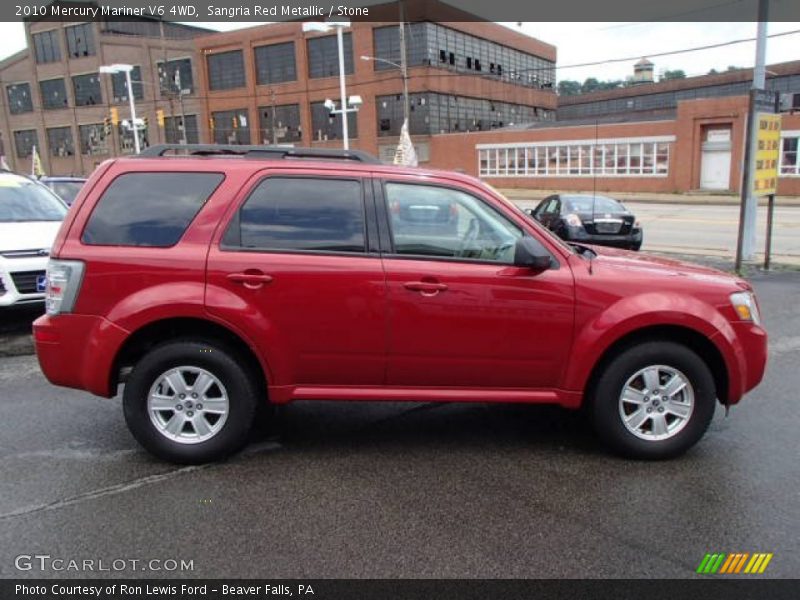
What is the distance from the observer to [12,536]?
11.2 feet

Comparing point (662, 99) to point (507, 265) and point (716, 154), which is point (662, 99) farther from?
point (507, 265)

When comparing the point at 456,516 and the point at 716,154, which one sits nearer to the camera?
the point at 456,516

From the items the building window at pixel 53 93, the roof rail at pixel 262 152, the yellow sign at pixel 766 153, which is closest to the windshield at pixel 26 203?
the roof rail at pixel 262 152

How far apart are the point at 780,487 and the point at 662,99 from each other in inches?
2902

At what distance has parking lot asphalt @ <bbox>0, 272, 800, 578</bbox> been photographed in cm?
321

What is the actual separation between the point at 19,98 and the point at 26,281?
83555 mm

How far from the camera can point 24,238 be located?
770cm

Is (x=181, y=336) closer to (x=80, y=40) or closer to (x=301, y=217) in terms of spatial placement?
(x=301, y=217)

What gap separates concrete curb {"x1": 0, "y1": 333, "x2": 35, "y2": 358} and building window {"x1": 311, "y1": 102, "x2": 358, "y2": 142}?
53.5m

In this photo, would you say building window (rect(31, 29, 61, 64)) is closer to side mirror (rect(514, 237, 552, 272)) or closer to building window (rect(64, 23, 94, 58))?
building window (rect(64, 23, 94, 58))

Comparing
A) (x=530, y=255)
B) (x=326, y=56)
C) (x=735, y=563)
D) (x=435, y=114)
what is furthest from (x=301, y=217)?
(x=326, y=56)

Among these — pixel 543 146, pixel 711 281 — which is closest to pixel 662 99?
pixel 543 146

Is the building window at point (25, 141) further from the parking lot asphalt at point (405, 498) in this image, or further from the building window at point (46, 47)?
the parking lot asphalt at point (405, 498)

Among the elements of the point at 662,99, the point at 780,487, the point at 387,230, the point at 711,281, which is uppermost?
the point at 662,99
